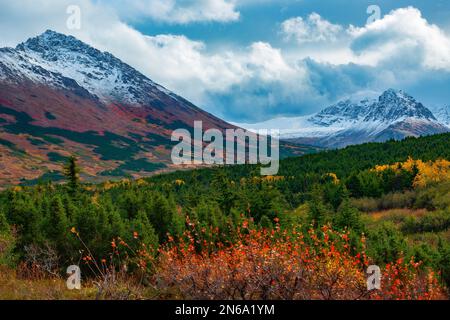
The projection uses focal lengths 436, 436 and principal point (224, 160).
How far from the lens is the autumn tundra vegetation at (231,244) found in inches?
356

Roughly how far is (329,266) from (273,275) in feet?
9.18

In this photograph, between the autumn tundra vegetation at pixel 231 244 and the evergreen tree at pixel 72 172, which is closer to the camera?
the autumn tundra vegetation at pixel 231 244

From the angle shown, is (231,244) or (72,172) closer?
(231,244)

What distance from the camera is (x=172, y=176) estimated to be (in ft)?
438

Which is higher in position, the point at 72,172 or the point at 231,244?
the point at 72,172

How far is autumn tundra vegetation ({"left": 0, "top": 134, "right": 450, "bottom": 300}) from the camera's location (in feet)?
29.7

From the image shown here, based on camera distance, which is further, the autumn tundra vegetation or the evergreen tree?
the evergreen tree

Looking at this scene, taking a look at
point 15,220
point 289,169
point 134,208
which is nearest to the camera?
point 15,220

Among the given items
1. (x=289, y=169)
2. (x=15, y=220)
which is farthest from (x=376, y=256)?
(x=289, y=169)

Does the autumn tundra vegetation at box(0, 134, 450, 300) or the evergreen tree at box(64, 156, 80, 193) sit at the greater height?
the evergreen tree at box(64, 156, 80, 193)

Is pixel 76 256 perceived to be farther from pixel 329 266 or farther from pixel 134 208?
pixel 134 208

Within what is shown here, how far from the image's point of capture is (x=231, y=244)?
1421 cm

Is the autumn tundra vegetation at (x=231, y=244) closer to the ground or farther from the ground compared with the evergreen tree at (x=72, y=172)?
closer to the ground
